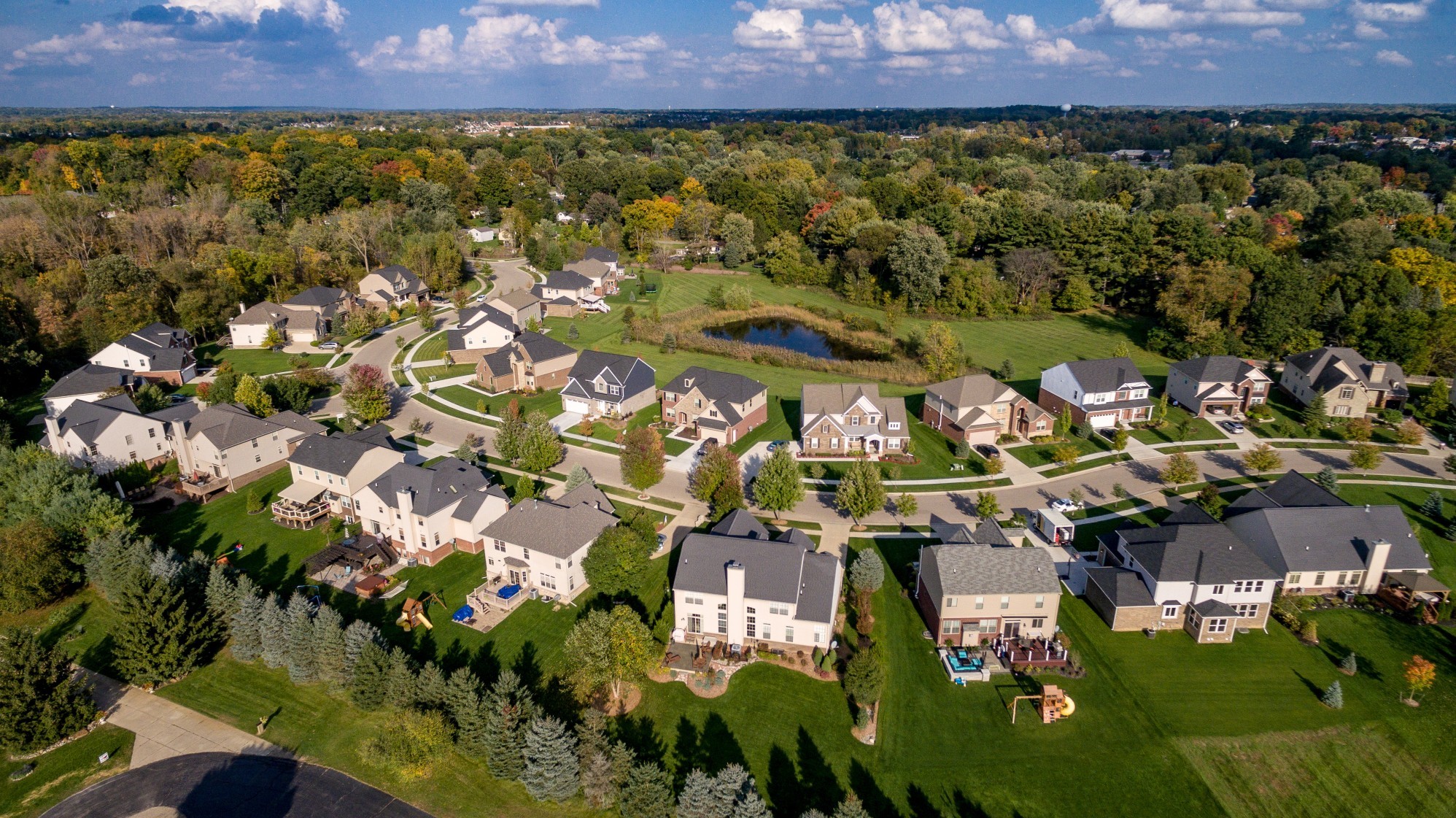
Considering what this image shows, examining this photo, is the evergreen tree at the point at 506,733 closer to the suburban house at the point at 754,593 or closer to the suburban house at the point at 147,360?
the suburban house at the point at 754,593

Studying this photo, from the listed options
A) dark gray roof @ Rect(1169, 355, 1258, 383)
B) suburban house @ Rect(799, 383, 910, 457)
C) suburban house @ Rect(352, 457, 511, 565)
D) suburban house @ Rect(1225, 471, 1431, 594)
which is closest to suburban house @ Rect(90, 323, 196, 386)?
suburban house @ Rect(352, 457, 511, 565)

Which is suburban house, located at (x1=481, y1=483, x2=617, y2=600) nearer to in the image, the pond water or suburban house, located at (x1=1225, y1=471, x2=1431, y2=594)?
suburban house, located at (x1=1225, y1=471, x2=1431, y2=594)

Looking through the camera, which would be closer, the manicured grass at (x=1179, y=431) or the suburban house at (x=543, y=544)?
the suburban house at (x=543, y=544)

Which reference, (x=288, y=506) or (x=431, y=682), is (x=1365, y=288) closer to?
Result: (x=431, y=682)

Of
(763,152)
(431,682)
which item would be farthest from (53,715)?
(763,152)

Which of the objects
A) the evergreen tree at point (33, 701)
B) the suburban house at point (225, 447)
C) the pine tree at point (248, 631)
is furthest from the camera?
the suburban house at point (225, 447)

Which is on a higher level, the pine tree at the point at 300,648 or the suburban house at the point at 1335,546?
the suburban house at the point at 1335,546

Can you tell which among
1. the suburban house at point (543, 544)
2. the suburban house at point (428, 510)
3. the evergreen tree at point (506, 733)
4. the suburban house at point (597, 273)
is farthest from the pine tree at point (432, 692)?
the suburban house at point (597, 273)
